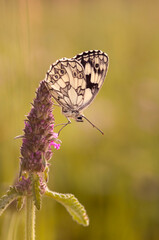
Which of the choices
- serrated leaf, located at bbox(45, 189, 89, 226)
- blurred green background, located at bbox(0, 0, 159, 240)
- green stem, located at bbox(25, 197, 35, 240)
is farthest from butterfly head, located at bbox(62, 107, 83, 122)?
green stem, located at bbox(25, 197, 35, 240)

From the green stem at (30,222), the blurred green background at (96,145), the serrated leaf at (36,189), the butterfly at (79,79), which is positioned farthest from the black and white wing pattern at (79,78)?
the green stem at (30,222)

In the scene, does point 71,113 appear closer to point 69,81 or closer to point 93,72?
point 69,81

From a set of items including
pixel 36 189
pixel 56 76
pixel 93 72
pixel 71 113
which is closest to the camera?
pixel 36 189

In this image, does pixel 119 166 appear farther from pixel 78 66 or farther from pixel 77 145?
pixel 78 66

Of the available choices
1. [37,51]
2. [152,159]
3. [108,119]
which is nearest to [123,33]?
[37,51]

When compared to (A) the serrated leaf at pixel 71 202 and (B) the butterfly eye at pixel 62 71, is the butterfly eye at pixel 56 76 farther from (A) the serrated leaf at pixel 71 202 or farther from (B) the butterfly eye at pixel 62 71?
(A) the serrated leaf at pixel 71 202

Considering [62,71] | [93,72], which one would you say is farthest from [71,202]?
[93,72]

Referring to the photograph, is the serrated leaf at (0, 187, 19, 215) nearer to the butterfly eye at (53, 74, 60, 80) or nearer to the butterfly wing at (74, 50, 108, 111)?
the butterfly eye at (53, 74, 60, 80)
